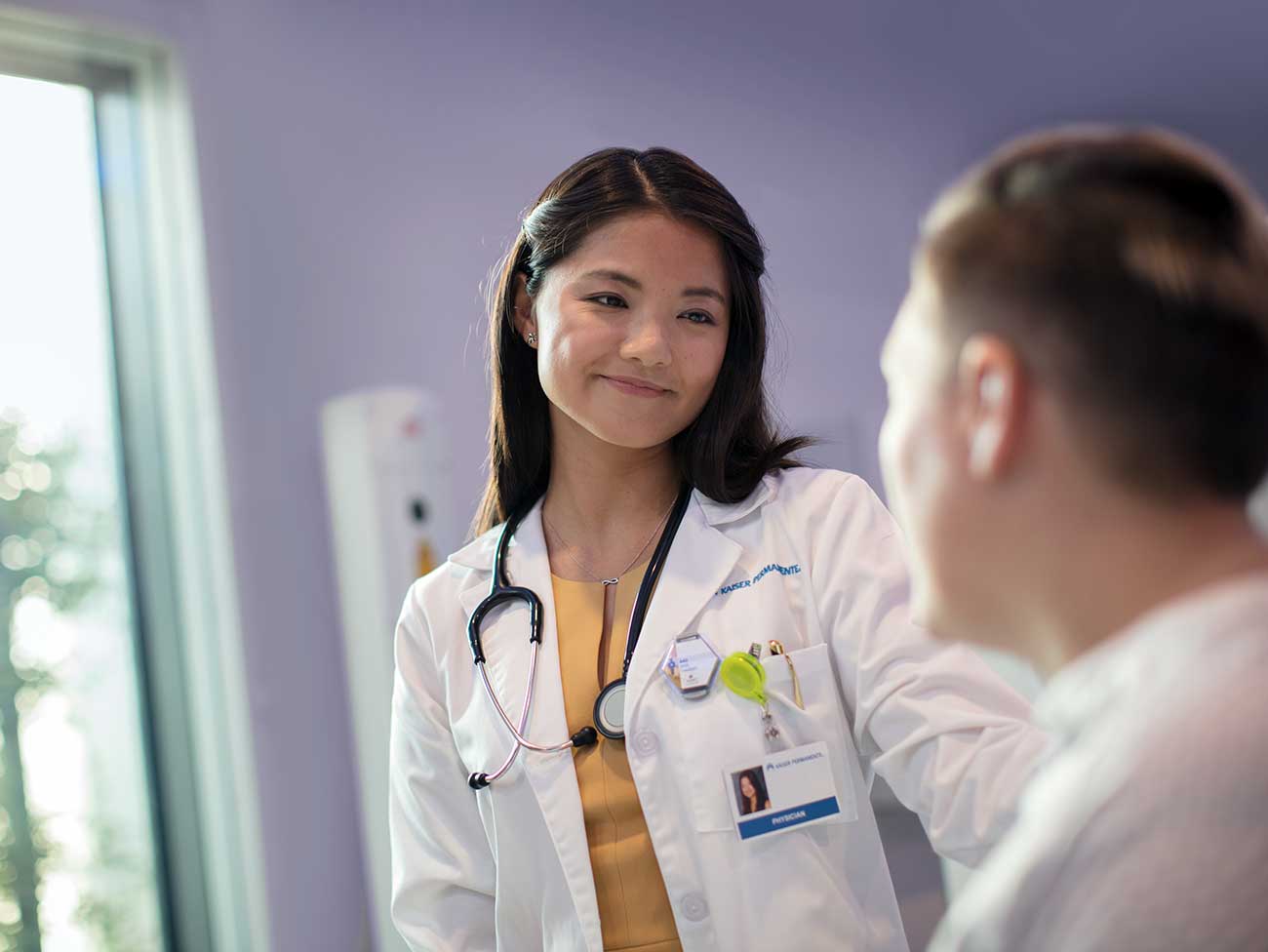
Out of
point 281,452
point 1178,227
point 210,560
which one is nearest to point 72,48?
point 281,452

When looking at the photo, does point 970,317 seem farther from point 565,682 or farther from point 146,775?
point 146,775

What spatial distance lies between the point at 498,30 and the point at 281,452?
150cm

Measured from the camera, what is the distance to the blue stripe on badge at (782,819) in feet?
4.43

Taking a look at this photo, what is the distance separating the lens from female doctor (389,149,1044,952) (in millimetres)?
1346

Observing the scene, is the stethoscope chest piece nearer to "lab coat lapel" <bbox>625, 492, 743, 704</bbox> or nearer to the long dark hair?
"lab coat lapel" <bbox>625, 492, 743, 704</bbox>

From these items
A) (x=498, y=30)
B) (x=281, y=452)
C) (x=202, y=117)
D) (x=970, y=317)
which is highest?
(x=498, y=30)

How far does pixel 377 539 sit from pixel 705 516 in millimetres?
1512

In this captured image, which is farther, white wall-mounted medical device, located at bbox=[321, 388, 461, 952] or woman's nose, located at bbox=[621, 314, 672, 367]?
white wall-mounted medical device, located at bbox=[321, 388, 461, 952]

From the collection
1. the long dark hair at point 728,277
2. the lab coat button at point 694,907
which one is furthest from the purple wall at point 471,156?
the lab coat button at point 694,907

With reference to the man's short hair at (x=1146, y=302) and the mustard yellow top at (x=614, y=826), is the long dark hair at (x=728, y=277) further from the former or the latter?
the man's short hair at (x=1146, y=302)

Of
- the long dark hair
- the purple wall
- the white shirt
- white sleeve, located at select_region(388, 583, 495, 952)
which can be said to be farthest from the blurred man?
the purple wall

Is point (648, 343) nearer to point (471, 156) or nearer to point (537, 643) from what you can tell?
point (537, 643)

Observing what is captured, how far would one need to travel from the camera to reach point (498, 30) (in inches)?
145

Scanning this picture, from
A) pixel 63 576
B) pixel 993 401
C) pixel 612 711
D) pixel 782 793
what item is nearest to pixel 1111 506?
pixel 993 401
